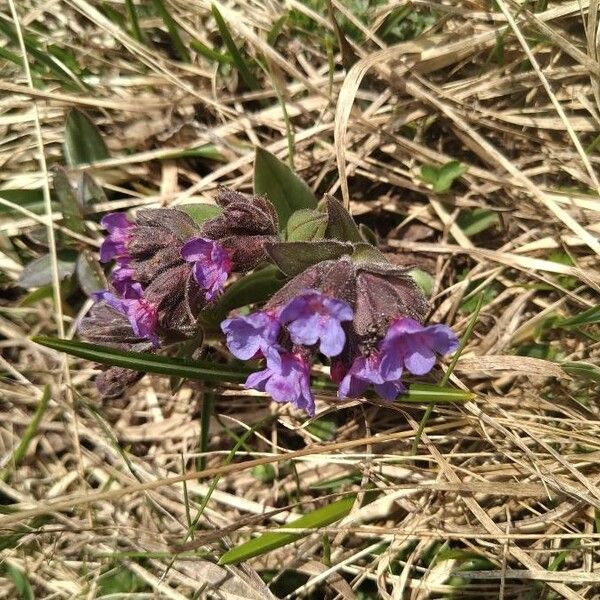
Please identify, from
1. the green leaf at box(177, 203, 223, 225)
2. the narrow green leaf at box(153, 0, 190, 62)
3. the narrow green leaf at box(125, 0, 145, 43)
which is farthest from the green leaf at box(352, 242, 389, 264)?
the narrow green leaf at box(125, 0, 145, 43)

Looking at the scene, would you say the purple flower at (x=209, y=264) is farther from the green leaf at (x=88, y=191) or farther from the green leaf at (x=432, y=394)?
the green leaf at (x=88, y=191)

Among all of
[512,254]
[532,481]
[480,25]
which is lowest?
[532,481]

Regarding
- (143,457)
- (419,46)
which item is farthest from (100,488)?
(419,46)

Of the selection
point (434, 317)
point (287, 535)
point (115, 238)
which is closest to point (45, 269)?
point (115, 238)

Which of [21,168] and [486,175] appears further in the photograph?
[21,168]

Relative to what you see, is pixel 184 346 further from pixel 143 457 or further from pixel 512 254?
pixel 512 254

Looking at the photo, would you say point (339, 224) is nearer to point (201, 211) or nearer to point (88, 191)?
point (201, 211)
